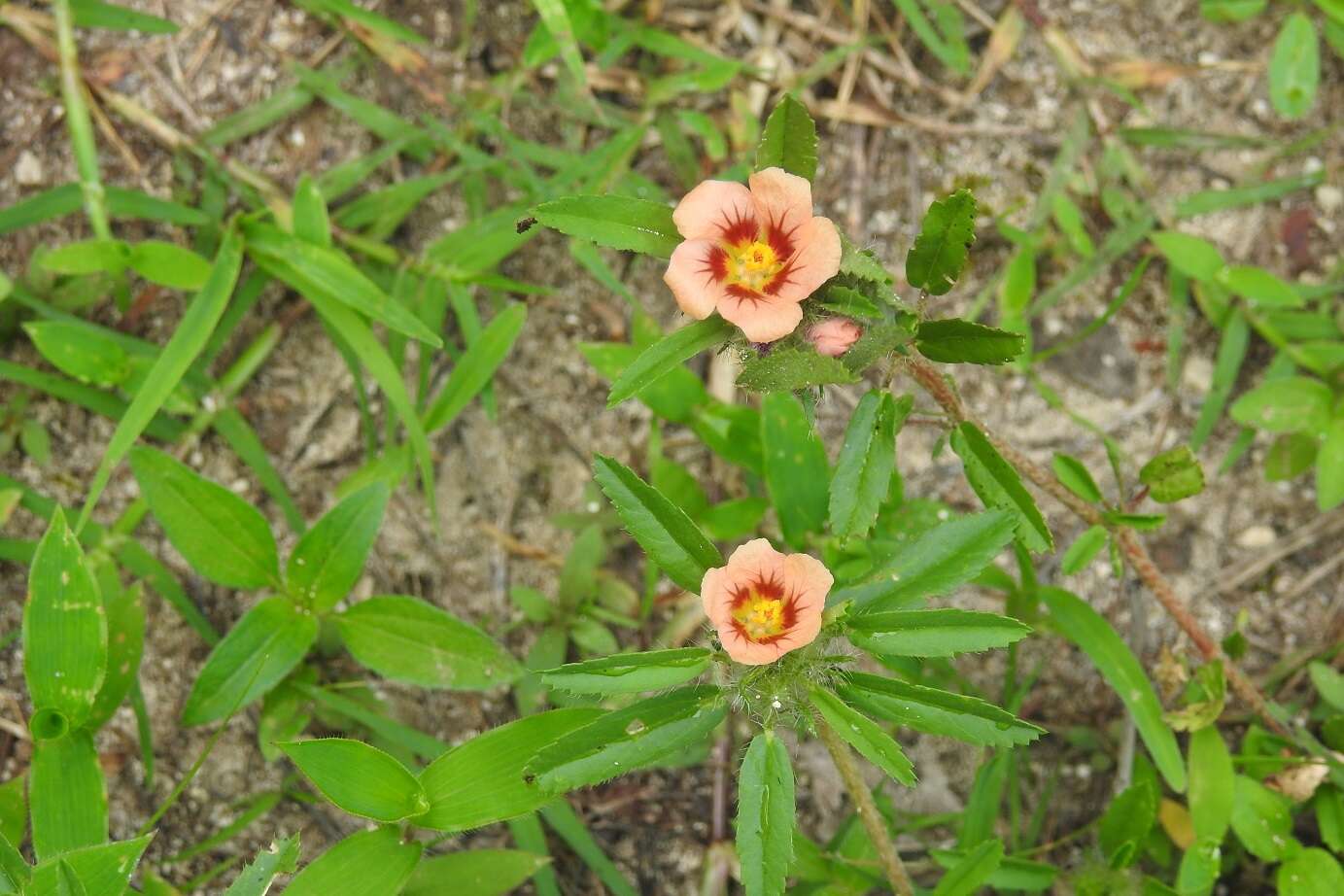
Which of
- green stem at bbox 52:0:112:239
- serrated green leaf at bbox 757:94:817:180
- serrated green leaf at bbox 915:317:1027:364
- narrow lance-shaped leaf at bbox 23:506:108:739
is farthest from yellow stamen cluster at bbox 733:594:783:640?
green stem at bbox 52:0:112:239

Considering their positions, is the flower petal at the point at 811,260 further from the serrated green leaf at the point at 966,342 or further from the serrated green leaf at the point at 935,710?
the serrated green leaf at the point at 935,710

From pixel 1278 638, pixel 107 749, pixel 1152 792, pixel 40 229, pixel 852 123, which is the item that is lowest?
pixel 1152 792

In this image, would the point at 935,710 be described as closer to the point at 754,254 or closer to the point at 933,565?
the point at 933,565

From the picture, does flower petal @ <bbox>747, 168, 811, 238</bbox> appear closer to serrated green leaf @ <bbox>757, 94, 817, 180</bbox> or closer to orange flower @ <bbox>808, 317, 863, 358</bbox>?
serrated green leaf @ <bbox>757, 94, 817, 180</bbox>

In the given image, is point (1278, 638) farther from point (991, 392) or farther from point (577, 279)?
point (577, 279)

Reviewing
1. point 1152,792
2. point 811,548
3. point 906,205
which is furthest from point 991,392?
point 1152,792

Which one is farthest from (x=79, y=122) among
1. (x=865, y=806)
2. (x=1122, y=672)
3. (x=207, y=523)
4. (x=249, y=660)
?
(x=1122, y=672)

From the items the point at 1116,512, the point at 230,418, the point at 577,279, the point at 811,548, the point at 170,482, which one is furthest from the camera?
the point at 577,279
